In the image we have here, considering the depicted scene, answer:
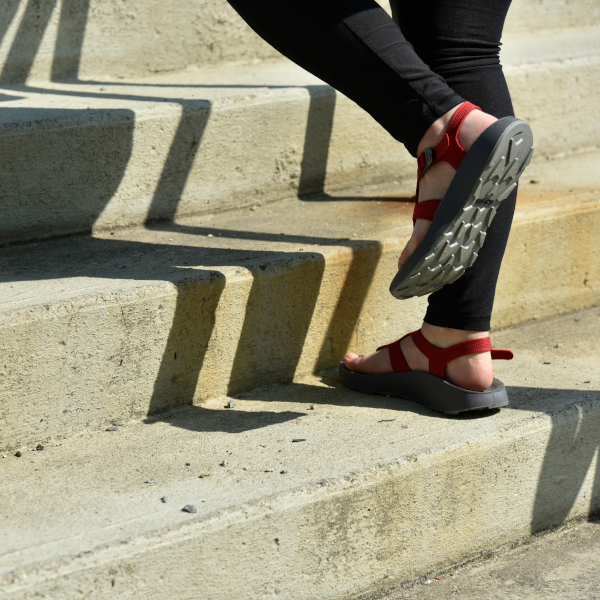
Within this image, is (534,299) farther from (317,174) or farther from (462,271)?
(462,271)

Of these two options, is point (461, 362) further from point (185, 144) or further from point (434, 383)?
point (185, 144)

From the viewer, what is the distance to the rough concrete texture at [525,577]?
4.16 feet

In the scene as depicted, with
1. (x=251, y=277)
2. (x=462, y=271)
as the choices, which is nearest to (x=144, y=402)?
(x=251, y=277)

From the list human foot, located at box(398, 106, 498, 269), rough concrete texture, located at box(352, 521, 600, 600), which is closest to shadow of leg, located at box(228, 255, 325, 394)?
human foot, located at box(398, 106, 498, 269)

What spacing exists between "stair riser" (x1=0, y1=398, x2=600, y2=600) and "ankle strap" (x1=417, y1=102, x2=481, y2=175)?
1.61 feet

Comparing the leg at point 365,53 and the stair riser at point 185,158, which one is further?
the stair riser at point 185,158

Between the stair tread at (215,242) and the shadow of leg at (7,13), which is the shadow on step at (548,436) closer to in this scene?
the stair tread at (215,242)

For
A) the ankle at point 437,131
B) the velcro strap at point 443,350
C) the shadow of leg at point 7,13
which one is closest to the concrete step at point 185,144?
the shadow of leg at point 7,13

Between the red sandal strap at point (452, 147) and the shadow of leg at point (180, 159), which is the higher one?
the red sandal strap at point (452, 147)

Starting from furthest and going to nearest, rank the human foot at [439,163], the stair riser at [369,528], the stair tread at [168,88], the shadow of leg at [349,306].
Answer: the stair tread at [168,88] < the shadow of leg at [349,306] < the human foot at [439,163] < the stair riser at [369,528]

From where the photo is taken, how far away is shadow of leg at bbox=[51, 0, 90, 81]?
2.02 m

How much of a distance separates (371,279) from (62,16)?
112 centimetres

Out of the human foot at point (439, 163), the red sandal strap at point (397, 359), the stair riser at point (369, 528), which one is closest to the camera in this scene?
the stair riser at point (369, 528)

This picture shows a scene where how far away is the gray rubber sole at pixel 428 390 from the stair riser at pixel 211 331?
144mm
